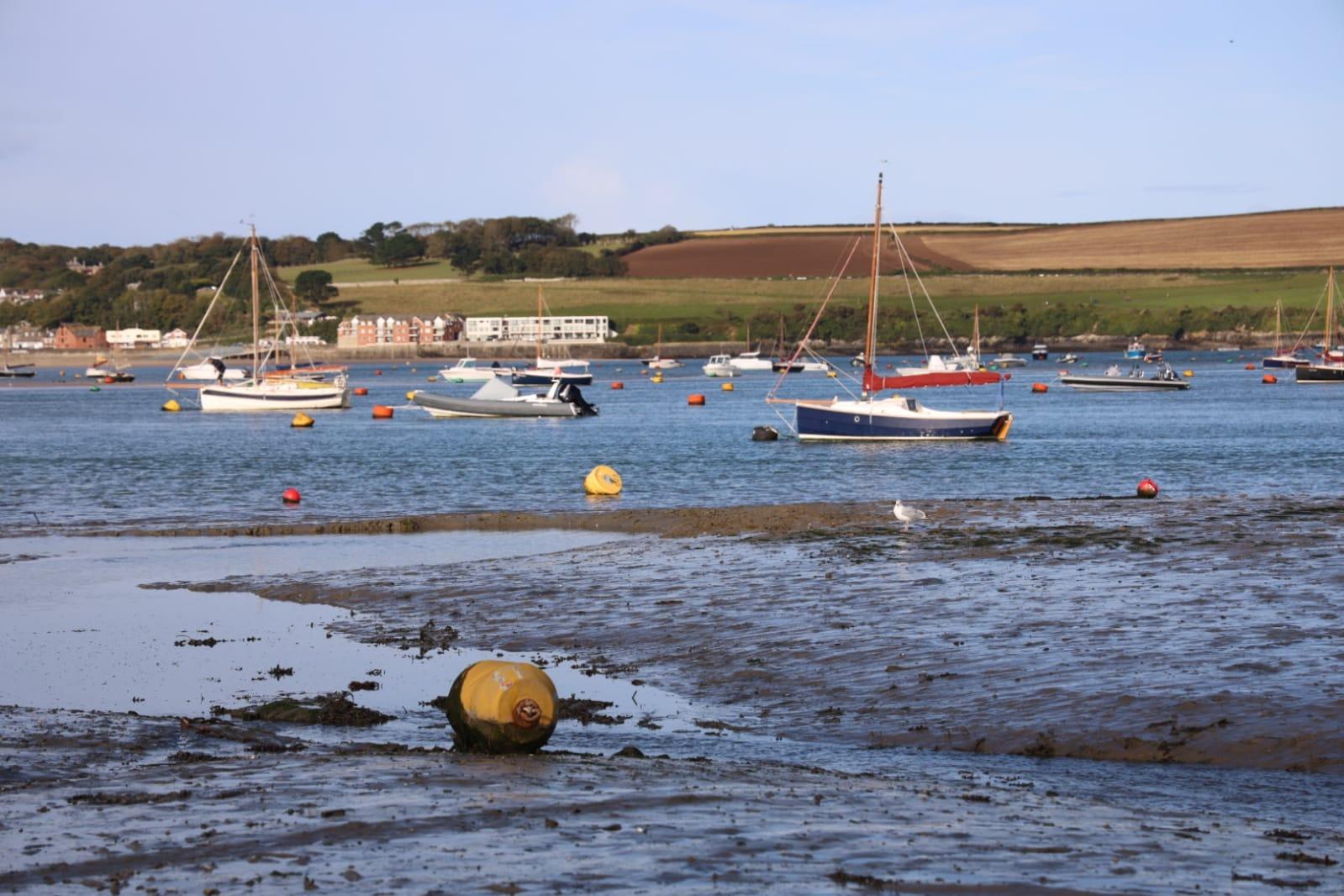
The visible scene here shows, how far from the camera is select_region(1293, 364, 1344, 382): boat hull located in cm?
10212

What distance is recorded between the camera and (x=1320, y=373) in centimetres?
10269

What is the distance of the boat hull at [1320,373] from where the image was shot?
335ft

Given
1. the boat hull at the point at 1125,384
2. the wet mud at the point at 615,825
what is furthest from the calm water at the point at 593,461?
the wet mud at the point at 615,825

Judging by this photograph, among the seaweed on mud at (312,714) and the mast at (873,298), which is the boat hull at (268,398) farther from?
the seaweed on mud at (312,714)

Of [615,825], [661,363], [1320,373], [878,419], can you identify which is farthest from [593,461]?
[661,363]

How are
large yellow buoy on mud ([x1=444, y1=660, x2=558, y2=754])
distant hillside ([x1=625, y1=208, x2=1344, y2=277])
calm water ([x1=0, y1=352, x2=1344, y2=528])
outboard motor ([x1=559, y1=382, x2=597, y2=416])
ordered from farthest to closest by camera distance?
distant hillside ([x1=625, y1=208, x2=1344, y2=277]), outboard motor ([x1=559, y1=382, x2=597, y2=416]), calm water ([x1=0, y1=352, x2=1344, y2=528]), large yellow buoy on mud ([x1=444, y1=660, x2=558, y2=754])

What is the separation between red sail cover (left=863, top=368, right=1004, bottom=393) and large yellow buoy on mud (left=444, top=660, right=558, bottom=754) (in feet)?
132

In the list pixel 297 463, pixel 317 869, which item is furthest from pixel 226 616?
pixel 297 463

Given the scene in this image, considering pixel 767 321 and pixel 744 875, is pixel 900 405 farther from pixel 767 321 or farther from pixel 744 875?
pixel 767 321

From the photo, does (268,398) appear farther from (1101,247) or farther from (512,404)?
(1101,247)

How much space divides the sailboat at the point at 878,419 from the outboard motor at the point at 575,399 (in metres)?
22.6

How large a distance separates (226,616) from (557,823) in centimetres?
1092

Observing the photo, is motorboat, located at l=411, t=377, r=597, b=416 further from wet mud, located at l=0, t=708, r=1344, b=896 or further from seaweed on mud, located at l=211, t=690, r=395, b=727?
wet mud, located at l=0, t=708, r=1344, b=896

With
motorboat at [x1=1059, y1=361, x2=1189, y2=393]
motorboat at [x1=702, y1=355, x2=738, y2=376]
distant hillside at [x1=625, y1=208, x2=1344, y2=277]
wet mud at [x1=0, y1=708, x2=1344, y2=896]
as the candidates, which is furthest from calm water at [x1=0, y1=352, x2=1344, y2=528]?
distant hillside at [x1=625, y1=208, x2=1344, y2=277]
